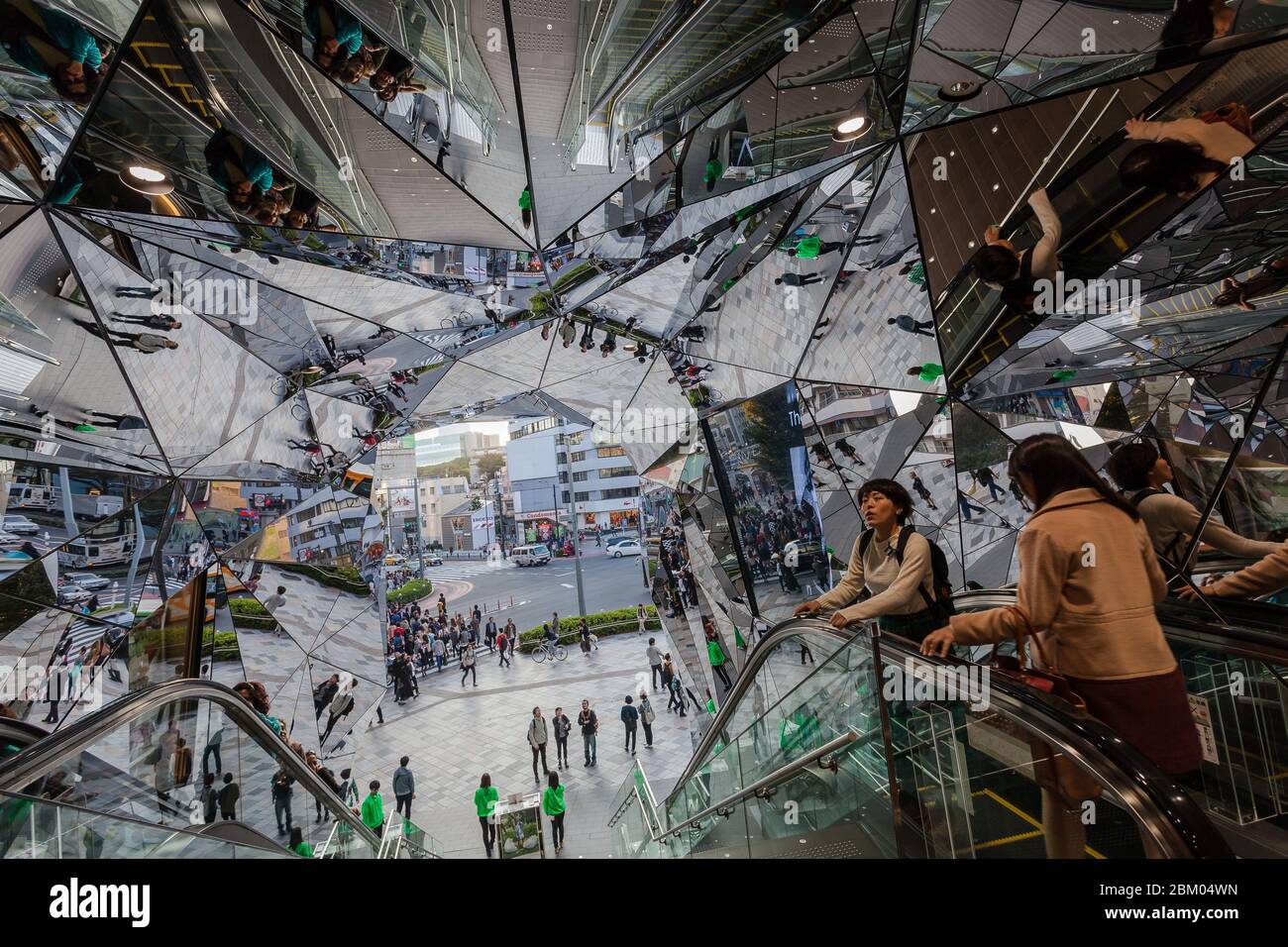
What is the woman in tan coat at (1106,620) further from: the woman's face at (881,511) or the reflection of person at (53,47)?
the reflection of person at (53,47)

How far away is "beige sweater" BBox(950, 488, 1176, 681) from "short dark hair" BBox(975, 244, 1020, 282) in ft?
12.2

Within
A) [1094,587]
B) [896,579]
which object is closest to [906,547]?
[896,579]

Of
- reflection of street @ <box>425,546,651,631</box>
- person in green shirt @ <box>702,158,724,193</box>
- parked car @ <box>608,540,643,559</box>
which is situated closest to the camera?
person in green shirt @ <box>702,158,724,193</box>

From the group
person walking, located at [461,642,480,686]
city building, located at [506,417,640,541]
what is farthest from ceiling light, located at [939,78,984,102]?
person walking, located at [461,642,480,686]

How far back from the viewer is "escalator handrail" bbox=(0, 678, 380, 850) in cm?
328

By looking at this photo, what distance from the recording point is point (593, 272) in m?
6.80

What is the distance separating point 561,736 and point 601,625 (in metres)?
6.22

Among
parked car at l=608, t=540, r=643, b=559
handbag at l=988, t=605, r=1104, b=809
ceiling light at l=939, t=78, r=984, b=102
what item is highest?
ceiling light at l=939, t=78, r=984, b=102

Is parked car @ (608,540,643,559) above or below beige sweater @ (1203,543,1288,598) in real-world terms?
below

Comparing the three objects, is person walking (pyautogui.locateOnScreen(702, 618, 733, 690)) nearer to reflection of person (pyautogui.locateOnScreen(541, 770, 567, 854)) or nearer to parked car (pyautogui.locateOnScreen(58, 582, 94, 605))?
reflection of person (pyautogui.locateOnScreen(541, 770, 567, 854))

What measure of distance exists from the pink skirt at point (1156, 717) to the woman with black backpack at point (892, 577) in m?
1.29

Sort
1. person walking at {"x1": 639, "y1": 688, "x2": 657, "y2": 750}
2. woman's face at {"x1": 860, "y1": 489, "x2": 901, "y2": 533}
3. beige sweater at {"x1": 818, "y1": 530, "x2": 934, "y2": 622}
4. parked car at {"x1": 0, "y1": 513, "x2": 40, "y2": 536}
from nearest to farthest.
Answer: beige sweater at {"x1": 818, "y1": 530, "x2": 934, "y2": 622}, woman's face at {"x1": 860, "y1": 489, "x2": 901, "y2": 533}, parked car at {"x1": 0, "y1": 513, "x2": 40, "y2": 536}, person walking at {"x1": 639, "y1": 688, "x2": 657, "y2": 750}

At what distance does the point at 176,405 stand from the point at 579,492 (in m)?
13.7

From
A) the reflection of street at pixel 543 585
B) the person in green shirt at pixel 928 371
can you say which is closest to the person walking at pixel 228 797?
the person in green shirt at pixel 928 371
